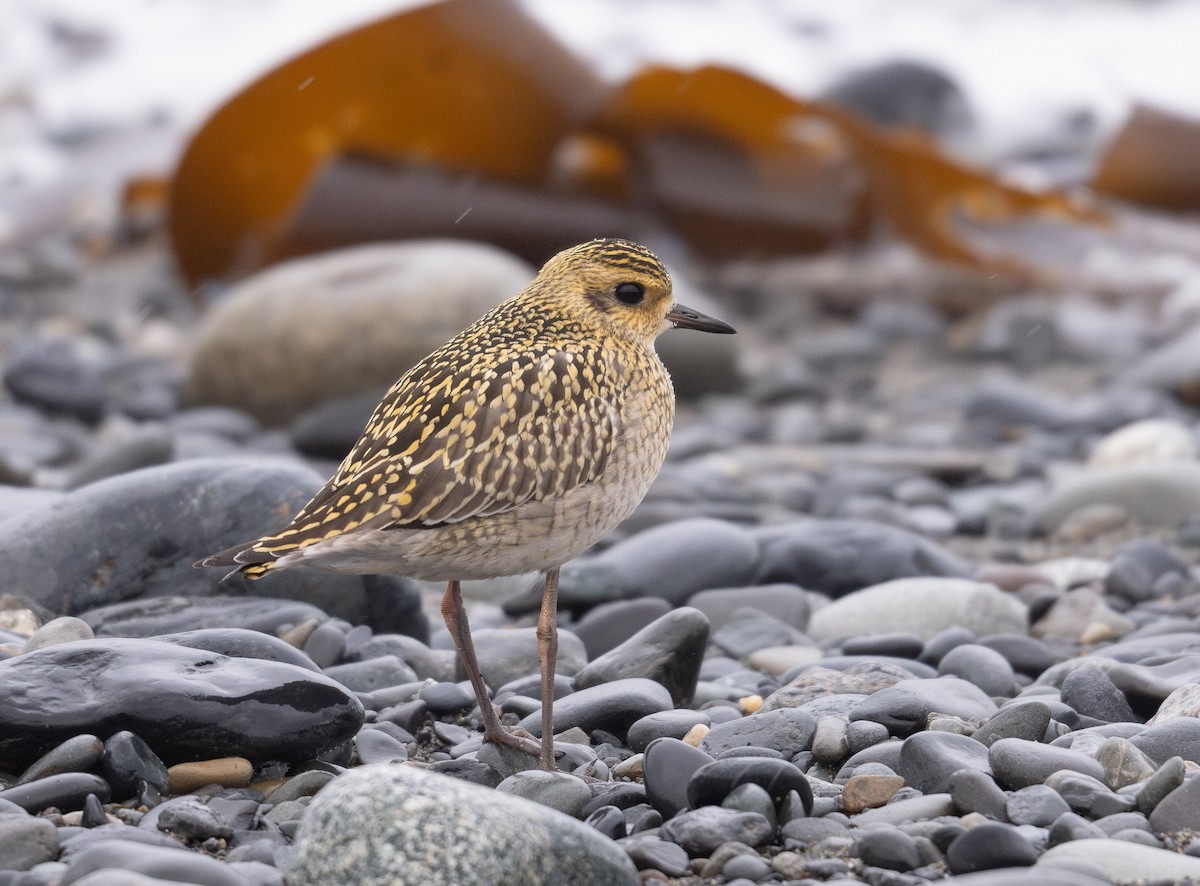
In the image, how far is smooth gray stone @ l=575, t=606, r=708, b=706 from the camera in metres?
4.25

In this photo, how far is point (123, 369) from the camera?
30.5ft

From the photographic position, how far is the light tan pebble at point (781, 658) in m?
4.75

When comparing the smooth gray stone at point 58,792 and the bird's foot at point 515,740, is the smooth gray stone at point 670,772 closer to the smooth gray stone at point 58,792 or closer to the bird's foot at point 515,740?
the bird's foot at point 515,740

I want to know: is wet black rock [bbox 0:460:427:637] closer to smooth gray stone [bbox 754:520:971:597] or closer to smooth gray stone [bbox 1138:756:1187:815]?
smooth gray stone [bbox 754:520:971:597]

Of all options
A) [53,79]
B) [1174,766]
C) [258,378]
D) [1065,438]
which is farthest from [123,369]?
[53,79]

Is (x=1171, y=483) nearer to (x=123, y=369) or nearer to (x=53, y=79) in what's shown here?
(x=123, y=369)

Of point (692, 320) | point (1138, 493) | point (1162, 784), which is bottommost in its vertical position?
point (1162, 784)

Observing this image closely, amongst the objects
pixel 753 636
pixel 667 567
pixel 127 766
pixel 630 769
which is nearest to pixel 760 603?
pixel 753 636

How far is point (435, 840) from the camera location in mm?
2824

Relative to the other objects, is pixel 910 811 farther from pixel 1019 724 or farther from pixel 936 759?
pixel 1019 724

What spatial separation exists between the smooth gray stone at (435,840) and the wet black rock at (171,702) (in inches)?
24.3

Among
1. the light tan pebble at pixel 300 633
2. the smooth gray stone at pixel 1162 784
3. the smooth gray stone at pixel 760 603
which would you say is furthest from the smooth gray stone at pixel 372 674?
the smooth gray stone at pixel 1162 784

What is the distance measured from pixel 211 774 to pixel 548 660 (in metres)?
0.87

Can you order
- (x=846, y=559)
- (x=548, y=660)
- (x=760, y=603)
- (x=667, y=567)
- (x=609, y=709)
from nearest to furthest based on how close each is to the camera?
(x=548, y=660)
(x=609, y=709)
(x=760, y=603)
(x=667, y=567)
(x=846, y=559)
